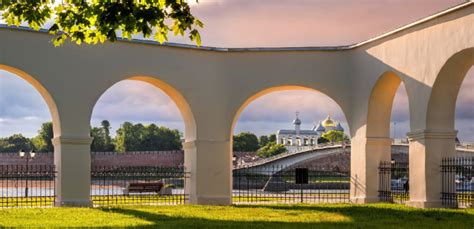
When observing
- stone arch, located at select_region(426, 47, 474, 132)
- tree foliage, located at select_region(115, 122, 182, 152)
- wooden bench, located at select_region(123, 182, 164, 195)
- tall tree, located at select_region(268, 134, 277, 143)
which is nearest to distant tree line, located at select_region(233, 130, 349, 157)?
tall tree, located at select_region(268, 134, 277, 143)

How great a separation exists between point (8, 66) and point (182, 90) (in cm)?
469

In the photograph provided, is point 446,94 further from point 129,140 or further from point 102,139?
point 102,139

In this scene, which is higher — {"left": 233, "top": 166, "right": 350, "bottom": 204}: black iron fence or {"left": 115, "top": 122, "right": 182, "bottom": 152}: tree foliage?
{"left": 115, "top": 122, "right": 182, "bottom": 152}: tree foliage

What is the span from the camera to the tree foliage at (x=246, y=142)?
102 meters

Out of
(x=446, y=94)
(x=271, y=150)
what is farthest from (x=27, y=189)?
(x=271, y=150)

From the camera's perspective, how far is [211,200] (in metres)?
20.3

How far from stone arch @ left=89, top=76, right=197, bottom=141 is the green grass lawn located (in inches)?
121

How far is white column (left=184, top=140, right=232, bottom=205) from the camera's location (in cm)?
2031

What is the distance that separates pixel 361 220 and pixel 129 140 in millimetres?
76891

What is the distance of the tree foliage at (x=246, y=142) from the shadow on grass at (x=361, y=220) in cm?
8378

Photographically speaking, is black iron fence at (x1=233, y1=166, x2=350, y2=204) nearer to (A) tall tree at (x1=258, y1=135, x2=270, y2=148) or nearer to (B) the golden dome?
(A) tall tree at (x1=258, y1=135, x2=270, y2=148)

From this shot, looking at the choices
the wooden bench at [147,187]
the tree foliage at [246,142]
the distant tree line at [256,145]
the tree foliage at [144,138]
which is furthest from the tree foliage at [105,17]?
the tree foliage at [246,142]

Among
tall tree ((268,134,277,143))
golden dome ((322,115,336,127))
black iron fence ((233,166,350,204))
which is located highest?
golden dome ((322,115,336,127))

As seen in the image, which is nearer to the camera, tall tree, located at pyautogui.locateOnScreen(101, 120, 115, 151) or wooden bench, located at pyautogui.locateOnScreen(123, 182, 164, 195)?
wooden bench, located at pyautogui.locateOnScreen(123, 182, 164, 195)
